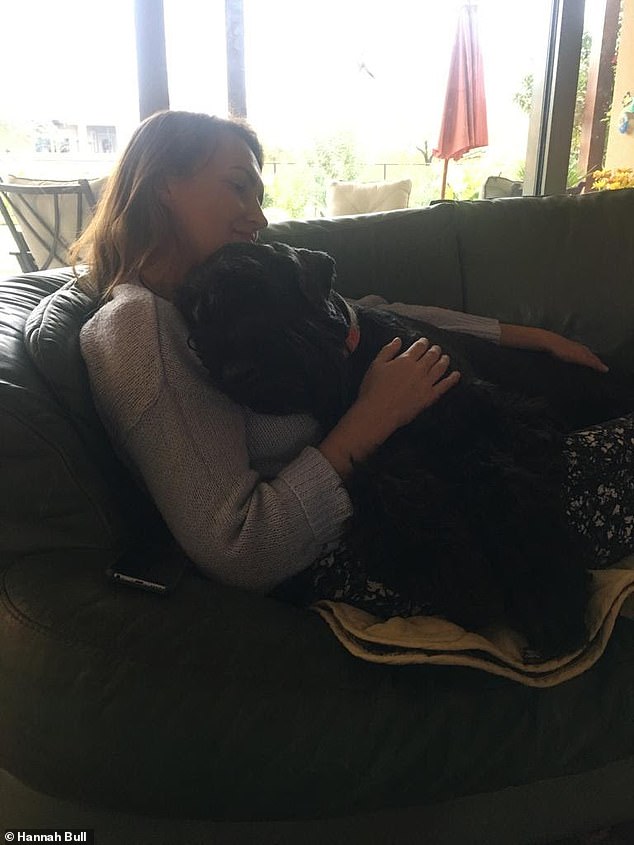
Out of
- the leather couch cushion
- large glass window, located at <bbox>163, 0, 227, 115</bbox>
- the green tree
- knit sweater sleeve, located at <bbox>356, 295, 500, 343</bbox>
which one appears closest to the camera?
the leather couch cushion

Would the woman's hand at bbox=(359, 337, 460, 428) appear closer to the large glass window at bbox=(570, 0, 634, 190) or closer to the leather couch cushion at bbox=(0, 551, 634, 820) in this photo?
the leather couch cushion at bbox=(0, 551, 634, 820)

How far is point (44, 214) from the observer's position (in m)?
3.36

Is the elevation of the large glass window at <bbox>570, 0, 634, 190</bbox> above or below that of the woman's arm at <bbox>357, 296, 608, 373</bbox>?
above

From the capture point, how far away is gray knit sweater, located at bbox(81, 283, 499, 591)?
102 cm

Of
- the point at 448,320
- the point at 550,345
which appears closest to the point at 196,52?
the point at 448,320

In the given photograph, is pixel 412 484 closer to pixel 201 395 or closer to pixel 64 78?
pixel 201 395

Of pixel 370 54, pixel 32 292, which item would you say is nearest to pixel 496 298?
pixel 32 292

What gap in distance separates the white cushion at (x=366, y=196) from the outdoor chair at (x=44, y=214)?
1.32m

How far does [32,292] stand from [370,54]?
3006 mm

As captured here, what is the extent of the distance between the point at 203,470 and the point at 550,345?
116 centimetres

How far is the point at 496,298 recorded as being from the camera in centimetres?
203

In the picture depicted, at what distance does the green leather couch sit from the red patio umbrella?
336cm

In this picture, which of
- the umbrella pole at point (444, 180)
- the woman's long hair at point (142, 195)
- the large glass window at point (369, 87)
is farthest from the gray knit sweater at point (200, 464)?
the umbrella pole at point (444, 180)

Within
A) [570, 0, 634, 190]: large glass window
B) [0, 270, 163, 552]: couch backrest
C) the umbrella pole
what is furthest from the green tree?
[0, 270, 163, 552]: couch backrest
